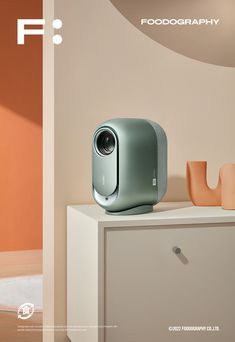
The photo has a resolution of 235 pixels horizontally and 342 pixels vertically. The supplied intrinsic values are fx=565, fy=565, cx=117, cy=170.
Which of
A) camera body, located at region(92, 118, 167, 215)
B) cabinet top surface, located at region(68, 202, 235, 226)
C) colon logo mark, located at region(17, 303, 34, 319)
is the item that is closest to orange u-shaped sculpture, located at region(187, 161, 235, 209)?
cabinet top surface, located at region(68, 202, 235, 226)

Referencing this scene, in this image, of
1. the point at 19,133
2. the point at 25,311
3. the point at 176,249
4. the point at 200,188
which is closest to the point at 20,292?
the point at 25,311

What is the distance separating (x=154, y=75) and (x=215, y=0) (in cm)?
34

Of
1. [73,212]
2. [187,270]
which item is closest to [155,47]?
[73,212]

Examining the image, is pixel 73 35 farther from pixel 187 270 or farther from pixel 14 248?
pixel 14 248

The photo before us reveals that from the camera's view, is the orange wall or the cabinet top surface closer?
the cabinet top surface

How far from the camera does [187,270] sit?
1.48 metres

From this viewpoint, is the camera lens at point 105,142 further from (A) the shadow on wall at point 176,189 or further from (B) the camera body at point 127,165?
(A) the shadow on wall at point 176,189

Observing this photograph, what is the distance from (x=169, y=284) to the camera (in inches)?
57.7

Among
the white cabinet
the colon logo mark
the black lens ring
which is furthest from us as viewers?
the colon logo mark

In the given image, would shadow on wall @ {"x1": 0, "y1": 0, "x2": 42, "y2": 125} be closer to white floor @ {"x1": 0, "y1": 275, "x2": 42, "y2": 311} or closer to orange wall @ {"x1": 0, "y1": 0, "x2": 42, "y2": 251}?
orange wall @ {"x1": 0, "y1": 0, "x2": 42, "y2": 251}

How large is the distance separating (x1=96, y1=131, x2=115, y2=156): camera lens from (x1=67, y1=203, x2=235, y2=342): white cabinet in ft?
0.57

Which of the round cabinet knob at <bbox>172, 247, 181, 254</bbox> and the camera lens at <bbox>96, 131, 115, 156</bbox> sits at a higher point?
the camera lens at <bbox>96, 131, 115, 156</bbox>

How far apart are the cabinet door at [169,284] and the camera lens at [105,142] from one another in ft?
0.78

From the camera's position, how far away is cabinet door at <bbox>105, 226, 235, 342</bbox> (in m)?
1.42
